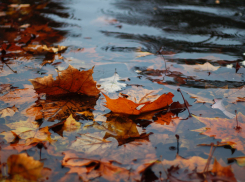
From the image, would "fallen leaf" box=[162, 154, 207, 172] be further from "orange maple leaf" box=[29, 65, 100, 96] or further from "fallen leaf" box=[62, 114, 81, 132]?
"orange maple leaf" box=[29, 65, 100, 96]

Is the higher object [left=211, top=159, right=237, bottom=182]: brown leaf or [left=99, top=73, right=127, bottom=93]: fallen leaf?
[left=99, top=73, right=127, bottom=93]: fallen leaf

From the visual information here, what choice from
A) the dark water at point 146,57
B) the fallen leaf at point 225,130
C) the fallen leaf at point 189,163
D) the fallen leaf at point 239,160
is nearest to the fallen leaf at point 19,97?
the dark water at point 146,57

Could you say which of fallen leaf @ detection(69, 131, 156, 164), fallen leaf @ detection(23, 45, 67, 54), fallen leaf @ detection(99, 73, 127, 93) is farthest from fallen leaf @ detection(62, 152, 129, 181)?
fallen leaf @ detection(23, 45, 67, 54)

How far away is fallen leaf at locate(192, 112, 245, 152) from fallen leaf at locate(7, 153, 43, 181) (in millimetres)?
827

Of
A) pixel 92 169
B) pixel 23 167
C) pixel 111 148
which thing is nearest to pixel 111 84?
pixel 111 148

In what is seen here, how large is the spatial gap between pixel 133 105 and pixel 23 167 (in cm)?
59

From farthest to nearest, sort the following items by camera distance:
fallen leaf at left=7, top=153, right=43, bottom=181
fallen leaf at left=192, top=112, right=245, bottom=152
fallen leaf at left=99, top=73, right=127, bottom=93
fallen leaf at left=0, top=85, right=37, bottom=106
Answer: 1. fallen leaf at left=99, top=73, right=127, bottom=93
2. fallen leaf at left=0, top=85, right=37, bottom=106
3. fallen leaf at left=192, top=112, right=245, bottom=152
4. fallen leaf at left=7, top=153, right=43, bottom=181

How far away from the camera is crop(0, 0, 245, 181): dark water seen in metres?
1.01

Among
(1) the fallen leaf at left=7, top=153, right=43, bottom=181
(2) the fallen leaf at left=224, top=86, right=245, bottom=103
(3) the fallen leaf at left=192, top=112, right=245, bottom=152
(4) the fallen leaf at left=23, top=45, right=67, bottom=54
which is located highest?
(4) the fallen leaf at left=23, top=45, right=67, bottom=54

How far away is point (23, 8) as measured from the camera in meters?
3.67

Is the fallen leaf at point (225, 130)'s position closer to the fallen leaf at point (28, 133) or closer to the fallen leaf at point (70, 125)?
the fallen leaf at point (70, 125)

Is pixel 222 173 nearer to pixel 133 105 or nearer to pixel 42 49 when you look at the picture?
pixel 133 105

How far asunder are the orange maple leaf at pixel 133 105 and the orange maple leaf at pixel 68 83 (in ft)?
0.73

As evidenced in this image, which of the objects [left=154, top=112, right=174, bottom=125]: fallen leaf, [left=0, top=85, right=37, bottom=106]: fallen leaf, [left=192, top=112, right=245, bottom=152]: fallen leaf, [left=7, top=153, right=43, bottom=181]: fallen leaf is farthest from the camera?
[left=0, top=85, right=37, bottom=106]: fallen leaf
